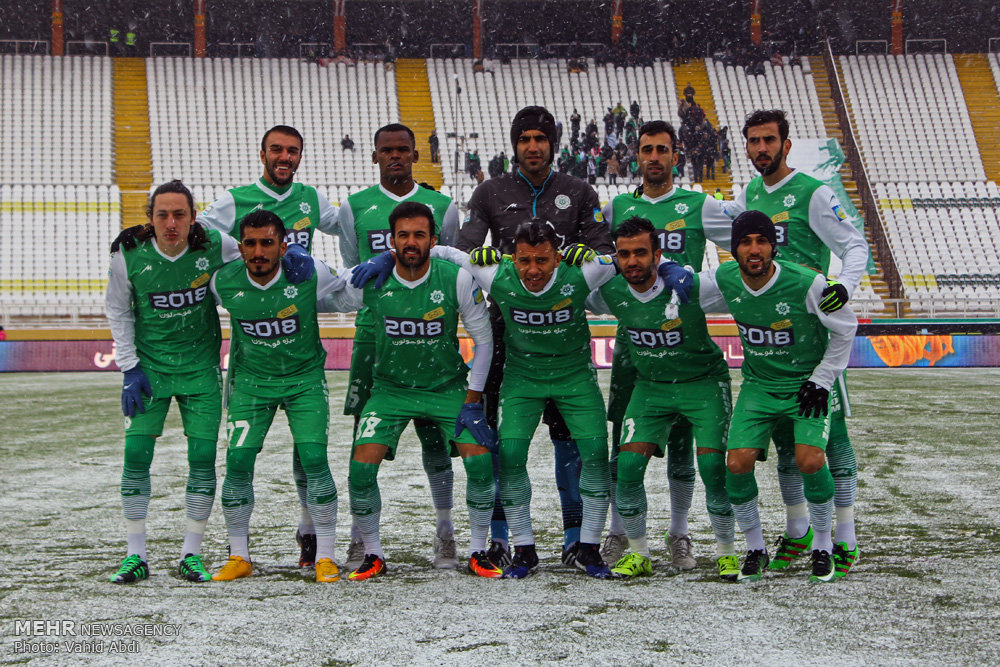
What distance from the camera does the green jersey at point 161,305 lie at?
516 cm

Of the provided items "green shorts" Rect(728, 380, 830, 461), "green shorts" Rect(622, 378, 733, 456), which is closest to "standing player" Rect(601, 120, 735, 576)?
"green shorts" Rect(622, 378, 733, 456)

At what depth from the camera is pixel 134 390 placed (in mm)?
5090

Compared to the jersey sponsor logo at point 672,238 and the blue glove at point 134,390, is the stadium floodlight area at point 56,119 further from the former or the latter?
the jersey sponsor logo at point 672,238

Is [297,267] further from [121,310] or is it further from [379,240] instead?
[121,310]

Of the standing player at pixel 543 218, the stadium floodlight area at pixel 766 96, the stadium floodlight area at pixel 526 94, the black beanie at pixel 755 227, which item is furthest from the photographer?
the stadium floodlight area at pixel 766 96

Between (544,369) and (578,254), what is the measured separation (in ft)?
2.06

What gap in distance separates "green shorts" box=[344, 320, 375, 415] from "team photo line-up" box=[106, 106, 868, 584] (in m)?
0.02

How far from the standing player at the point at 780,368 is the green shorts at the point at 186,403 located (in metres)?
2.61

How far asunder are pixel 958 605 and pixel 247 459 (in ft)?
10.8

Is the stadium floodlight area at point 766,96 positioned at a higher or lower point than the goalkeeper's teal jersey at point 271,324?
higher

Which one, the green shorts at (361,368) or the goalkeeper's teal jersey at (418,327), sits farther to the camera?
the green shorts at (361,368)

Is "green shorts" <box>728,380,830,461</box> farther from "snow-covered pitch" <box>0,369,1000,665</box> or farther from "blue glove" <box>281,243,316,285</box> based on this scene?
"blue glove" <box>281,243,316,285</box>

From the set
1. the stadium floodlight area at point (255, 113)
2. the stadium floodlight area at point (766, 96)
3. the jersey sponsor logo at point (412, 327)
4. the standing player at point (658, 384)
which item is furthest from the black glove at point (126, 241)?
the stadium floodlight area at point (766, 96)

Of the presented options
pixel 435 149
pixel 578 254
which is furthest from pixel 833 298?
pixel 435 149
